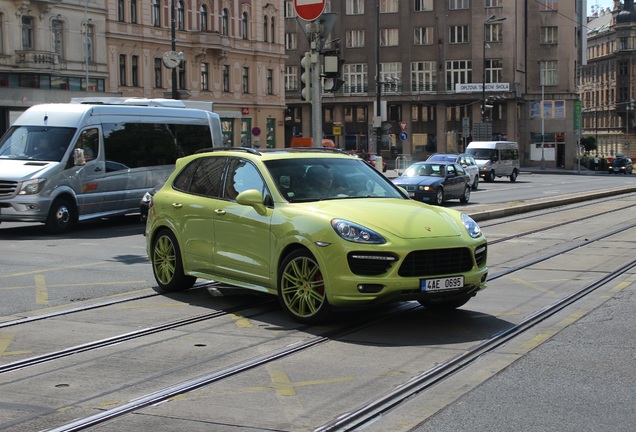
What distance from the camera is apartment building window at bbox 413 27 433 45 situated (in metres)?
90.2

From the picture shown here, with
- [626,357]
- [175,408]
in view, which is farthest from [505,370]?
[175,408]

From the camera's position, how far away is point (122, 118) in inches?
875

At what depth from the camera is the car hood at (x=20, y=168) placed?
65.1 ft

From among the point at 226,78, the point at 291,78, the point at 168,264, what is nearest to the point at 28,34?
the point at 226,78

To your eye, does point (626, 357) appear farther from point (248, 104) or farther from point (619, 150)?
point (619, 150)

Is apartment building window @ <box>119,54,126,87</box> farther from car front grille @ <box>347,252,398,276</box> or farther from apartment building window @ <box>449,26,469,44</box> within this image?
car front grille @ <box>347,252,398,276</box>

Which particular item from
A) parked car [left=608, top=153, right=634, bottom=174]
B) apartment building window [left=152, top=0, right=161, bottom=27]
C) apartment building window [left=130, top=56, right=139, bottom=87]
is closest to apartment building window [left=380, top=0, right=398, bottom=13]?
parked car [left=608, top=153, right=634, bottom=174]

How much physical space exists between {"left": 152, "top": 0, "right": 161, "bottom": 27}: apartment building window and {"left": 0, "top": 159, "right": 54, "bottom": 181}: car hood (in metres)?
41.3

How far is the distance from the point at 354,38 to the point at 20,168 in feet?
243

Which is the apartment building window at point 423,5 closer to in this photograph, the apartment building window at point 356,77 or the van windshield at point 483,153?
the apartment building window at point 356,77

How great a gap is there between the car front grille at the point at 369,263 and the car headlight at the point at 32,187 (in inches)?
493

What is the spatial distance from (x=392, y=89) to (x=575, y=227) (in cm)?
7001

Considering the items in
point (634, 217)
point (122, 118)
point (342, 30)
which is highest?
point (342, 30)

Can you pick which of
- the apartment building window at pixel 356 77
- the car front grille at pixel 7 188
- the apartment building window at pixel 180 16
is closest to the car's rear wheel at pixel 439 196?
the car front grille at pixel 7 188
